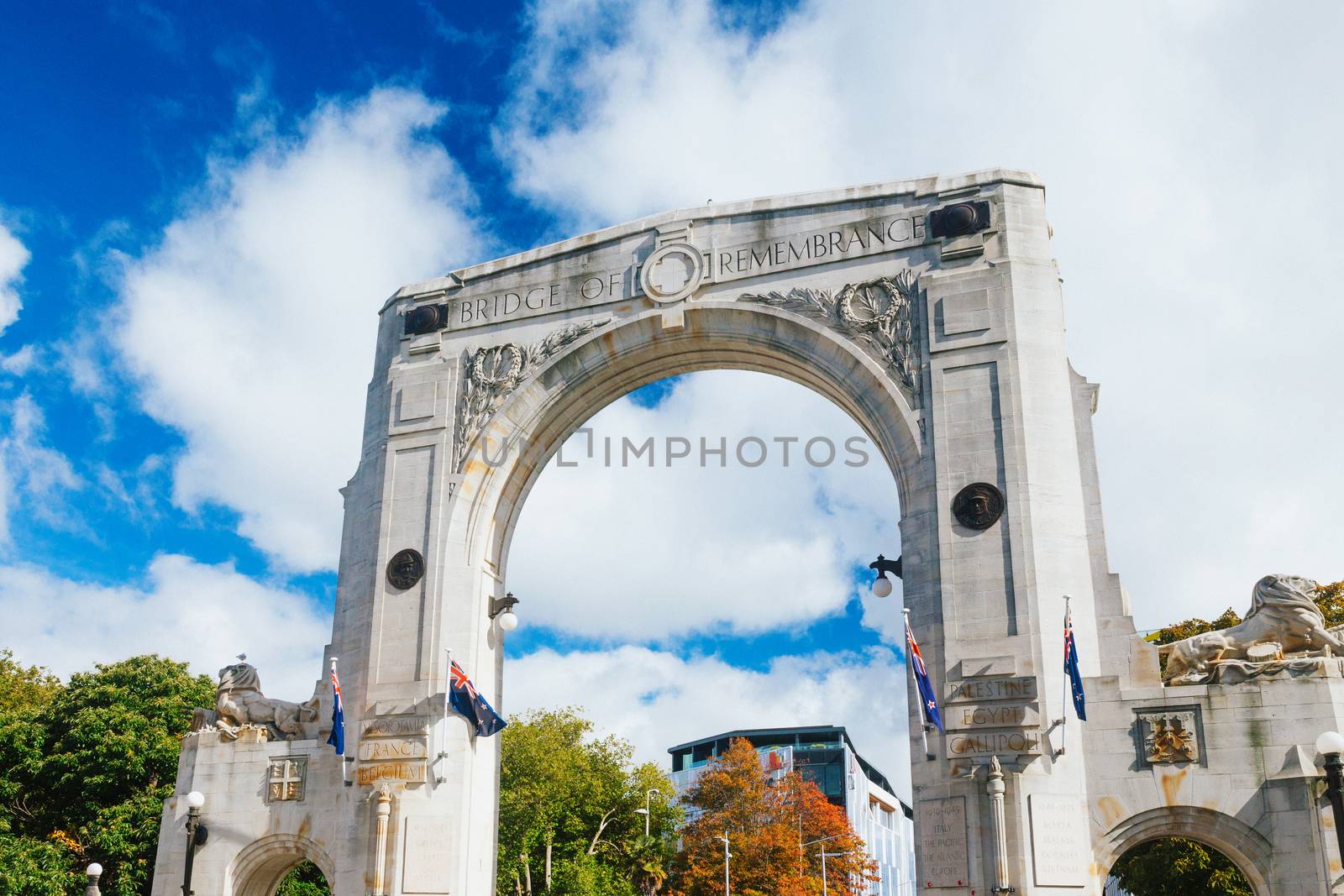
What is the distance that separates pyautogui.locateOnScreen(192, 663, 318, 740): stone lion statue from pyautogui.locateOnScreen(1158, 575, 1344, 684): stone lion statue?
14.8 m

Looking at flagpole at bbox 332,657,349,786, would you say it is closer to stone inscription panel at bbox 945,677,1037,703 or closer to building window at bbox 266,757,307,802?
building window at bbox 266,757,307,802

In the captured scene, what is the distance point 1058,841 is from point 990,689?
222cm

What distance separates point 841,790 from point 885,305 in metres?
64.6

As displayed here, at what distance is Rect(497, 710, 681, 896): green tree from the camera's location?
4156cm

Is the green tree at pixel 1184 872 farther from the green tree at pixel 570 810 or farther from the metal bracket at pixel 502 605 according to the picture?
the green tree at pixel 570 810

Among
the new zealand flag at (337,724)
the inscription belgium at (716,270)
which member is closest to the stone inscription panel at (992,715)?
the inscription belgium at (716,270)

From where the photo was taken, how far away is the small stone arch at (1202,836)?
1625 centimetres

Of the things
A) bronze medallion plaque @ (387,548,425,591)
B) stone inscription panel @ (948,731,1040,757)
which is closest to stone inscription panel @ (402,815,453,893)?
bronze medallion plaque @ (387,548,425,591)

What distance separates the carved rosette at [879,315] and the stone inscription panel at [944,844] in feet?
20.8


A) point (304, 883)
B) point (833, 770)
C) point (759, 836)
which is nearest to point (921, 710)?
point (304, 883)

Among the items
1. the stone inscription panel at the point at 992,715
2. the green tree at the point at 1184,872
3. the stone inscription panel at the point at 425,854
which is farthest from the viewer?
the green tree at the point at 1184,872

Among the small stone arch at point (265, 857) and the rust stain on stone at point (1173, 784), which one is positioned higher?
the rust stain on stone at point (1173, 784)

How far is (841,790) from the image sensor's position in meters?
79.9

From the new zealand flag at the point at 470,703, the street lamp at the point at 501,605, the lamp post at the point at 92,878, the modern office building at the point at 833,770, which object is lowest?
the lamp post at the point at 92,878
